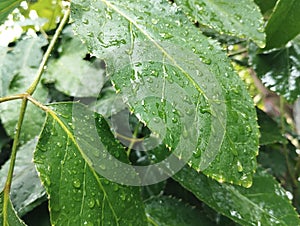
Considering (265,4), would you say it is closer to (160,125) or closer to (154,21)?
(154,21)

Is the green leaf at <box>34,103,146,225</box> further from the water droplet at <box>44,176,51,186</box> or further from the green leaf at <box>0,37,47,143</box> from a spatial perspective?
the green leaf at <box>0,37,47,143</box>

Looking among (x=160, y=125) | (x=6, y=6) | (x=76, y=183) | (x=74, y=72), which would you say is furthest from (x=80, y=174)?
(x=74, y=72)


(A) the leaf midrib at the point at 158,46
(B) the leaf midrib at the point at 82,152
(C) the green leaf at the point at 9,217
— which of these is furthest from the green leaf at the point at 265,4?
(C) the green leaf at the point at 9,217

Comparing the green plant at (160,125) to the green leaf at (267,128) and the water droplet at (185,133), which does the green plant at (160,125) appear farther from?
the green leaf at (267,128)

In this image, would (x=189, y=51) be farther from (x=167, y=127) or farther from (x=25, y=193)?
(x=25, y=193)

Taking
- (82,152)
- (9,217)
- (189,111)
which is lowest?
(9,217)

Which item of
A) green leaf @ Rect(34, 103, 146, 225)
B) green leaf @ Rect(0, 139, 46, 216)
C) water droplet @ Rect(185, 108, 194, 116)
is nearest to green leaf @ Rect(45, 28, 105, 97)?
green leaf @ Rect(0, 139, 46, 216)

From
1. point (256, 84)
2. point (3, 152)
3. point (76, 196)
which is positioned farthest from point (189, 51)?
point (256, 84)
